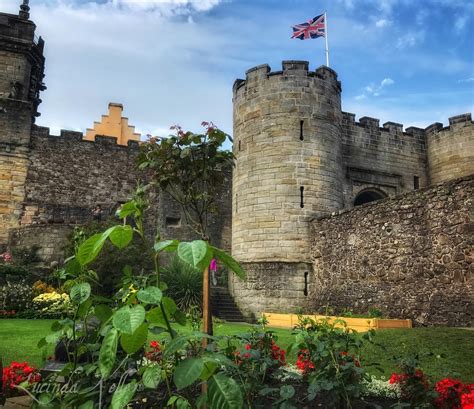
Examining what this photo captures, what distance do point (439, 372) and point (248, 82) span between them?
12516 millimetres

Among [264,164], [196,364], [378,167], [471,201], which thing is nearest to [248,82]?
[264,164]

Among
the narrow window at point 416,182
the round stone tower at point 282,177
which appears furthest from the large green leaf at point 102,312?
the narrow window at point 416,182

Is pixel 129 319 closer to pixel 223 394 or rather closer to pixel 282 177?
pixel 223 394

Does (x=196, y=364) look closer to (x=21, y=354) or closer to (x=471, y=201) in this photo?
(x=21, y=354)

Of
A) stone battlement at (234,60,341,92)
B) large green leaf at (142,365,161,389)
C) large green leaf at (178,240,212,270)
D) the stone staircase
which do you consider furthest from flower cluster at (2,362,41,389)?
stone battlement at (234,60,341,92)

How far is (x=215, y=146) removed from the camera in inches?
280

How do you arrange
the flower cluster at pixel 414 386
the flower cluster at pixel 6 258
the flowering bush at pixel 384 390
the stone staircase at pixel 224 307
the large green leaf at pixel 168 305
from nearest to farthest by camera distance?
the large green leaf at pixel 168 305, the flower cluster at pixel 414 386, the flowering bush at pixel 384 390, the flower cluster at pixel 6 258, the stone staircase at pixel 224 307

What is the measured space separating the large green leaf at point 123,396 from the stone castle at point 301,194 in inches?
364

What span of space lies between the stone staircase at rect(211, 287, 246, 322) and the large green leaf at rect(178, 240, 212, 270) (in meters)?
12.8

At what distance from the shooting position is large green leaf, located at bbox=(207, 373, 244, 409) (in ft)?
4.85

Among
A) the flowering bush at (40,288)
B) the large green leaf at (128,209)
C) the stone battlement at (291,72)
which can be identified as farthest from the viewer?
the stone battlement at (291,72)

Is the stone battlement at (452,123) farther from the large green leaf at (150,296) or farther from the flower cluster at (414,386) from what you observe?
the large green leaf at (150,296)

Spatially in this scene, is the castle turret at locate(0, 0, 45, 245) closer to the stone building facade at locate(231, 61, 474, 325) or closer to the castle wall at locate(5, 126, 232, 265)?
the castle wall at locate(5, 126, 232, 265)

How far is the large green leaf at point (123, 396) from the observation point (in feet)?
5.41
